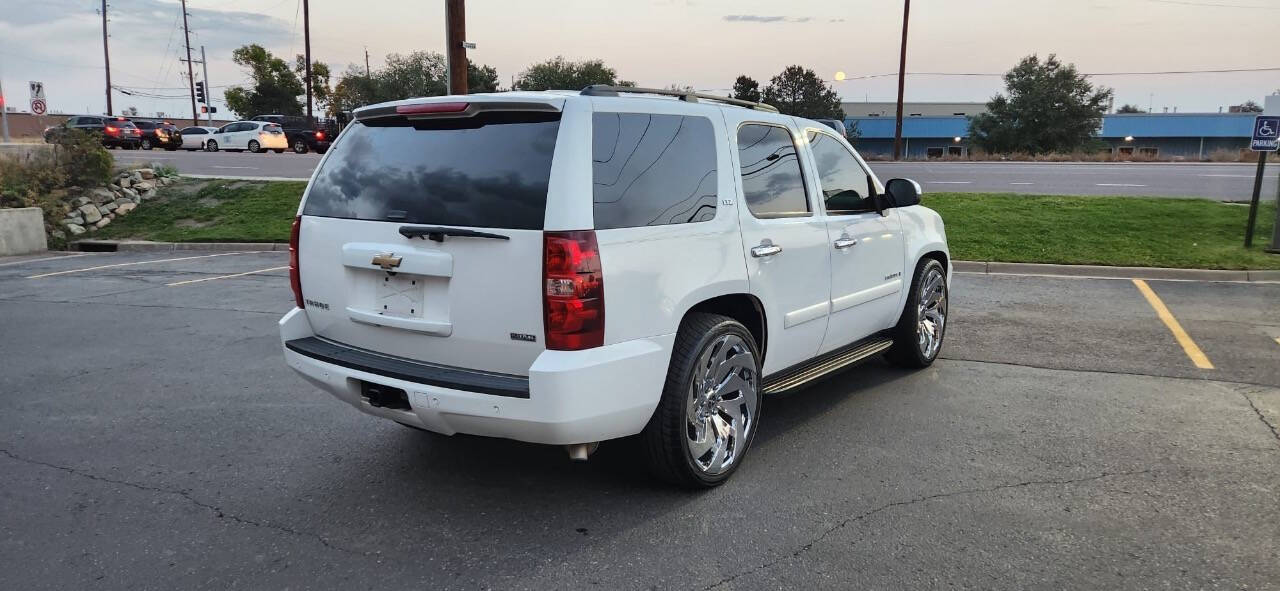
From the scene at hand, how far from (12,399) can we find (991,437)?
6219 millimetres

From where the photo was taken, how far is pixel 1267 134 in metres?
10.6

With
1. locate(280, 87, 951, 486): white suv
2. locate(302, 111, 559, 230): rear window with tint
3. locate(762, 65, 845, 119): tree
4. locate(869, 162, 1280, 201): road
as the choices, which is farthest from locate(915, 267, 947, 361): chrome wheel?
locate(762, 65, 845, 119): tree

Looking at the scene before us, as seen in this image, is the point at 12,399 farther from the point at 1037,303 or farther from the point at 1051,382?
the point at 1037,303

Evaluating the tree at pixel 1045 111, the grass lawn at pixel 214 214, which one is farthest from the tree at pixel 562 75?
the grass lawn at pixel 214 214

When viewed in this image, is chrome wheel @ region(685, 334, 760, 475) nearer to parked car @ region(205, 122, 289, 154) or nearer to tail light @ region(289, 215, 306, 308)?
tail light @ region(289, 215, 306, 308)

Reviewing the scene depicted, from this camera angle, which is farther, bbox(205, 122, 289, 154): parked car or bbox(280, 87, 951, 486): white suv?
bbox(205, 122, 289, 154): parked car

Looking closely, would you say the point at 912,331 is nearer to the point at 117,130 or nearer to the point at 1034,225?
the point at 1034,225

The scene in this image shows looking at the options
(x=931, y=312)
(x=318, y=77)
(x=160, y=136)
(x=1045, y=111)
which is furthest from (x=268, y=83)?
(x=931, y=312)

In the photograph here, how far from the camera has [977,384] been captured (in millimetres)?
5727

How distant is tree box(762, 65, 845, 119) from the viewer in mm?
80125

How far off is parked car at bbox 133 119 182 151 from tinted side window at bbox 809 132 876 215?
42.6 meters

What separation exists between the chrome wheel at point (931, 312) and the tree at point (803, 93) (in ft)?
250

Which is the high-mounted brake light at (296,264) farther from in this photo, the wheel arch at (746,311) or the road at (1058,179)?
the road at (1058,179)

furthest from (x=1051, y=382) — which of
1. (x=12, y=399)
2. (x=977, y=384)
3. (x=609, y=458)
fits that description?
(x=12, y=399)
